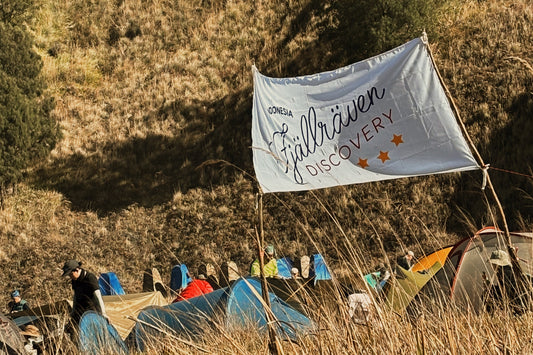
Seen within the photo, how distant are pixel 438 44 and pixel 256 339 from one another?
19.9 m

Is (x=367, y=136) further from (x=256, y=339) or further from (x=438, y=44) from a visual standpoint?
(x=438, y=44)

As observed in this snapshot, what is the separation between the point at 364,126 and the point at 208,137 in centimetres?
1656

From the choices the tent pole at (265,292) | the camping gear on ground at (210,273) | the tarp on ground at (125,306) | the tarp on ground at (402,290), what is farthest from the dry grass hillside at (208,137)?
the tent pole at (265,292)

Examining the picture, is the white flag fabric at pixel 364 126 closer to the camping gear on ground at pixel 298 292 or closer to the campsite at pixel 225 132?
the campsite at pixel 225 132

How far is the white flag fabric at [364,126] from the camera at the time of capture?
7285 millimetres

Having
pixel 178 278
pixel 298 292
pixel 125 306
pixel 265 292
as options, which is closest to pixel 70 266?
pixel 125 306

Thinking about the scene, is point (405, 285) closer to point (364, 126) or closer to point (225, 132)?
point (364, 126)

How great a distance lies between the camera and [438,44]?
2280cm

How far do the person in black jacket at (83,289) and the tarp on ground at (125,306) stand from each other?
1677mm

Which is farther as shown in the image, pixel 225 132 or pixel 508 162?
pixel 225 132

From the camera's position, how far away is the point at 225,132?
2447 cm

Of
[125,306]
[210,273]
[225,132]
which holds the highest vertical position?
[225,132]

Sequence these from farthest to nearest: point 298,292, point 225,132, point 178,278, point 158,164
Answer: point 158,164
point 225,132
point 178,278
point 298,292

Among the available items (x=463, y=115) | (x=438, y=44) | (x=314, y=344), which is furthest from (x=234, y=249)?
(x=314, y=344)
